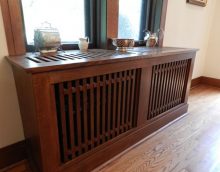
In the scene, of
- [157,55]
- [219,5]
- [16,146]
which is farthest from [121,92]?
[219,5]

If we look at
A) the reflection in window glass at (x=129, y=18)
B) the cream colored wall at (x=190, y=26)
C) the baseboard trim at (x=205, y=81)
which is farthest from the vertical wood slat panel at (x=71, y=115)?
the baseboard trim at (x=205, y=81)

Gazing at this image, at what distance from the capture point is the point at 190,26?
2.59 metres

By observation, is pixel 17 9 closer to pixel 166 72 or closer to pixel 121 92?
pixel 121 92

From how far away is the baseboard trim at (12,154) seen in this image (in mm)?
1261

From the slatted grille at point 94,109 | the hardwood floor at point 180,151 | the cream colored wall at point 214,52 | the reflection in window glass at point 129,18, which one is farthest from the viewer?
the cream colored wall at point 214,52

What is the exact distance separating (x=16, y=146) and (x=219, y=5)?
3551mm

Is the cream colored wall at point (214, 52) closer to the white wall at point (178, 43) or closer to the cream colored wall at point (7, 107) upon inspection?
the white wall at point (178, 43)

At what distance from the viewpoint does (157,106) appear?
5.72ft

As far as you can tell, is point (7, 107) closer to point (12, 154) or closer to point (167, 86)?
point (12, 154)

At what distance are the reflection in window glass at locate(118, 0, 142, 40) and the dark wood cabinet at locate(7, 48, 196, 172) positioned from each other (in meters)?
0.59

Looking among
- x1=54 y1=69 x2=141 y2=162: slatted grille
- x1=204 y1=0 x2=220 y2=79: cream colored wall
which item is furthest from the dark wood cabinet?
x1=204 y1=0 x2=220 y2=79: cream colored wall

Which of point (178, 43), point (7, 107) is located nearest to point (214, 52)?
point (178, 43)

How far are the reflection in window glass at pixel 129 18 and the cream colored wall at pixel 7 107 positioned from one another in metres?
1.12

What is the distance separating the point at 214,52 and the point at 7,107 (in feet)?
11.0
